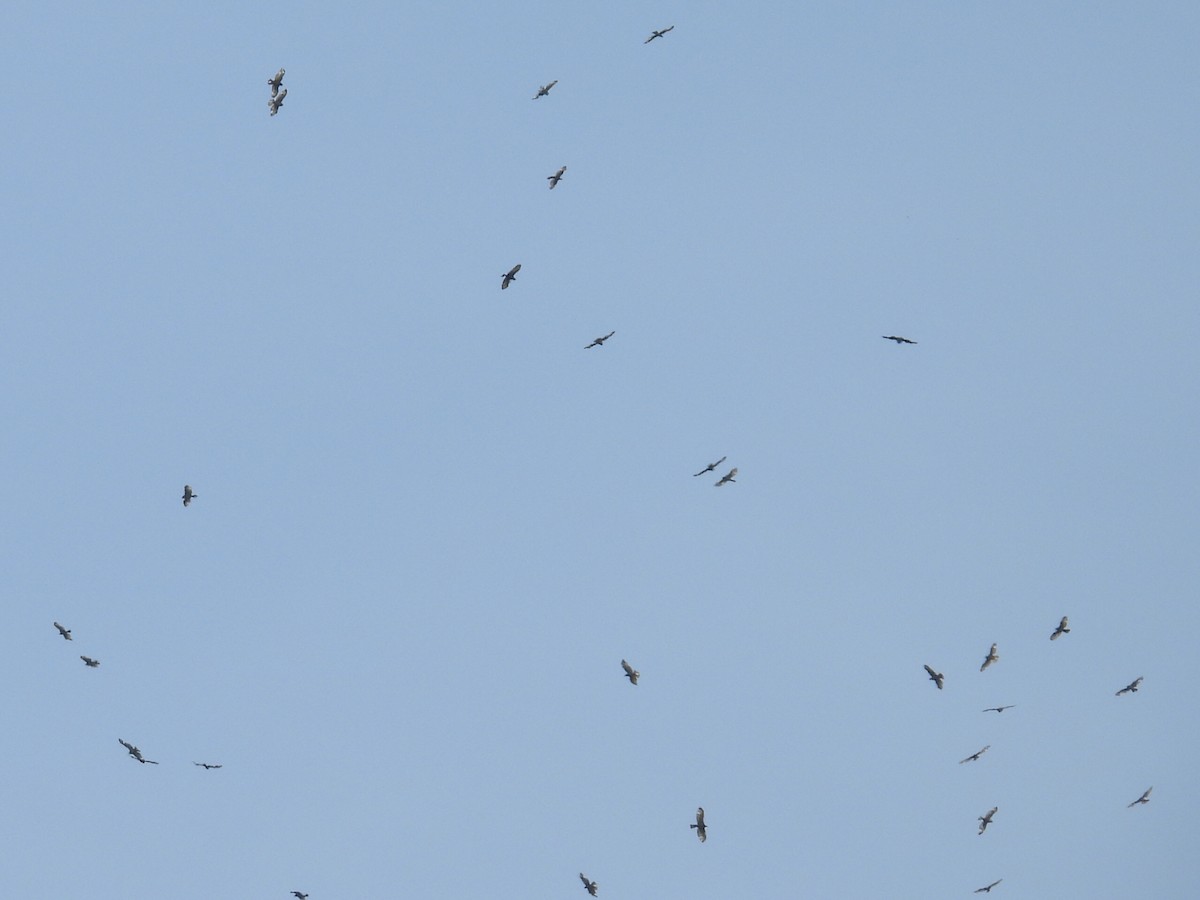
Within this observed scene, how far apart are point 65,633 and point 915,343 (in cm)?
6207

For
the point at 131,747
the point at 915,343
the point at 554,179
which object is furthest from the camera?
the point at 131,747

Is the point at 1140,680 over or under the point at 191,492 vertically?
under

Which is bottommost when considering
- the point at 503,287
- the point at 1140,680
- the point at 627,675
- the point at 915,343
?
the point at 1140,680

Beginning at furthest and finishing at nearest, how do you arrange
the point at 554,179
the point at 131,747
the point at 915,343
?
the point at 131,747, the point at 554,179, the point at 915,343

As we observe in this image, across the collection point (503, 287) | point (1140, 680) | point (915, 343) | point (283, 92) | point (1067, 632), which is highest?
point (283, 92)

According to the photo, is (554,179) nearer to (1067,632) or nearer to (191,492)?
(191,492)

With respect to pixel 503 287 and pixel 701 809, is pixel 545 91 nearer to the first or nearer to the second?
pixel 503 287

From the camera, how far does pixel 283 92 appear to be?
116938mm

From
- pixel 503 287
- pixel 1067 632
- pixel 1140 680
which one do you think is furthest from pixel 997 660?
pixel 503 287

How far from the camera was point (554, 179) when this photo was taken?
120 metres

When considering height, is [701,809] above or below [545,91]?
below

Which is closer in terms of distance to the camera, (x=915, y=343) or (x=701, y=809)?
(x=915, y=343)

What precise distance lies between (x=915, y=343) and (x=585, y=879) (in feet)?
131

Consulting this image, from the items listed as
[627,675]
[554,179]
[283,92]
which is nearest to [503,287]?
[554,179]
